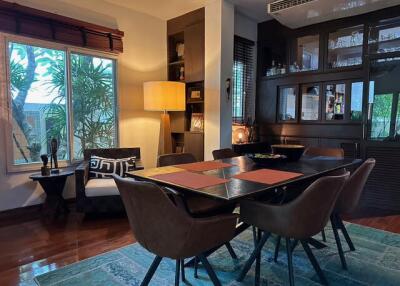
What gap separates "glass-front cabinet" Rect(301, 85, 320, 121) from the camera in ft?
13.2

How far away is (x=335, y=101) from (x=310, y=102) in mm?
355

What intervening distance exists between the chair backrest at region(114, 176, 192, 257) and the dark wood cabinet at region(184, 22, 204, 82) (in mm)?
2870

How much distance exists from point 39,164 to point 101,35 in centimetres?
184

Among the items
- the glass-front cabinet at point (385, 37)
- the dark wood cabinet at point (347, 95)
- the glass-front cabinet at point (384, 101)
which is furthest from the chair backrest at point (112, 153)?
the glass-front cabinet at point (385, 37)

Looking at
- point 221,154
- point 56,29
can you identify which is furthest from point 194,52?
point 221,154

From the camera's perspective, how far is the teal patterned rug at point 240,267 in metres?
1.88

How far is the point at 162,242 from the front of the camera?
1.38 meters

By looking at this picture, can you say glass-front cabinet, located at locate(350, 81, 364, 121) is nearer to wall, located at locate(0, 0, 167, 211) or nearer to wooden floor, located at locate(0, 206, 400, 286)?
wooden floor, located at locate(0, 206, 400, 286)

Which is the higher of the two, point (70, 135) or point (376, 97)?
point (376, 97)

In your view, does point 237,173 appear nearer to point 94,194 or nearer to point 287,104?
point 94,194

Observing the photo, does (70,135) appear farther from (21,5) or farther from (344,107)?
(344,107)

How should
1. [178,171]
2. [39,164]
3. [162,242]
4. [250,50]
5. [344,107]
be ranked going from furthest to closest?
[250,50] → [344,107] → [39,164] → [178,171] → [162,242]

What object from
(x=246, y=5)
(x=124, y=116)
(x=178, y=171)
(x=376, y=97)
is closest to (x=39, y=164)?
(x=124, y=116)

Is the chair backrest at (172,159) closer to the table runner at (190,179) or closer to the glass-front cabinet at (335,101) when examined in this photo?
the table runner at (190,179)
